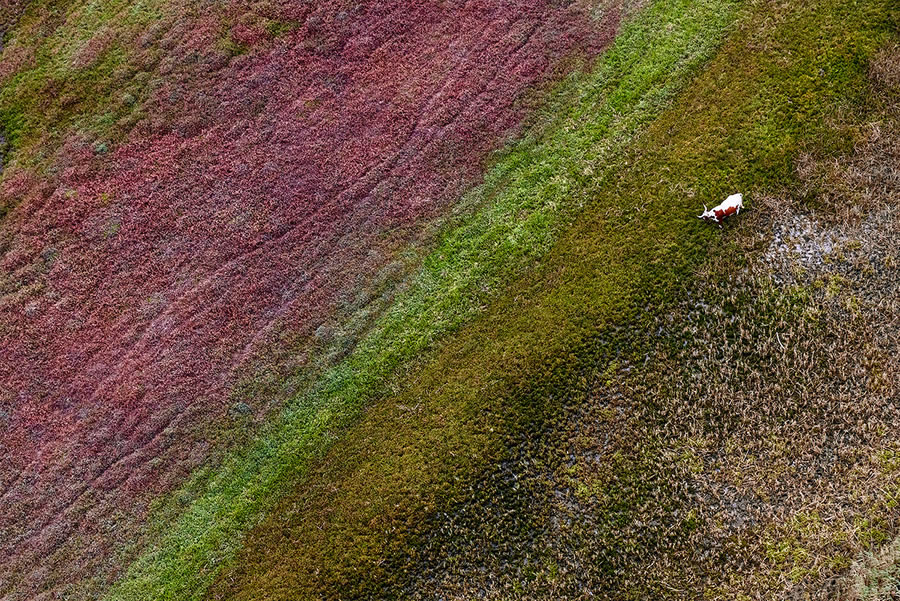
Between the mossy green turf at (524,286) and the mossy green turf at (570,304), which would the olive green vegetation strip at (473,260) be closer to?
the mossy green turf at (524,286)

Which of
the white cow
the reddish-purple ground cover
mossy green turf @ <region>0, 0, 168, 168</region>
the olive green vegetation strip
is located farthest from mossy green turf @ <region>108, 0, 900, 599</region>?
mossy green turf @ <region>0, 0, 168, 168</region>

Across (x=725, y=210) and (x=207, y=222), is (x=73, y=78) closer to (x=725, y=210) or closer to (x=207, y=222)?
(x=207, y=222)

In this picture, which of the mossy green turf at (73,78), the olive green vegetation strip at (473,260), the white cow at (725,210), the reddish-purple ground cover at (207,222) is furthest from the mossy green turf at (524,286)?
the mossy green turf at (73,78)

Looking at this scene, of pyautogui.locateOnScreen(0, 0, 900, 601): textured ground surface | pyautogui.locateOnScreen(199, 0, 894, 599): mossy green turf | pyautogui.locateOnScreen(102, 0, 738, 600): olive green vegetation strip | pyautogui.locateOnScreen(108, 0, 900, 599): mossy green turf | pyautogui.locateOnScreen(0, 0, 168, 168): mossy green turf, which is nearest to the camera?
pyautogui.locateOnScreen(0, 0, 900, 601): textured ground surface

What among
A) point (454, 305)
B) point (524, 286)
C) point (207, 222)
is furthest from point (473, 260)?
point (207, 222)

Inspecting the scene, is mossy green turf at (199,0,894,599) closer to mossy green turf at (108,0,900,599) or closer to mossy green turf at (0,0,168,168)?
mossy green turf at (108,0,900,599)

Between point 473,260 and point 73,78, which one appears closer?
point 473,260

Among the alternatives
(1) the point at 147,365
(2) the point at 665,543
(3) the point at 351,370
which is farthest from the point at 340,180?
(2) the point at 665,543
